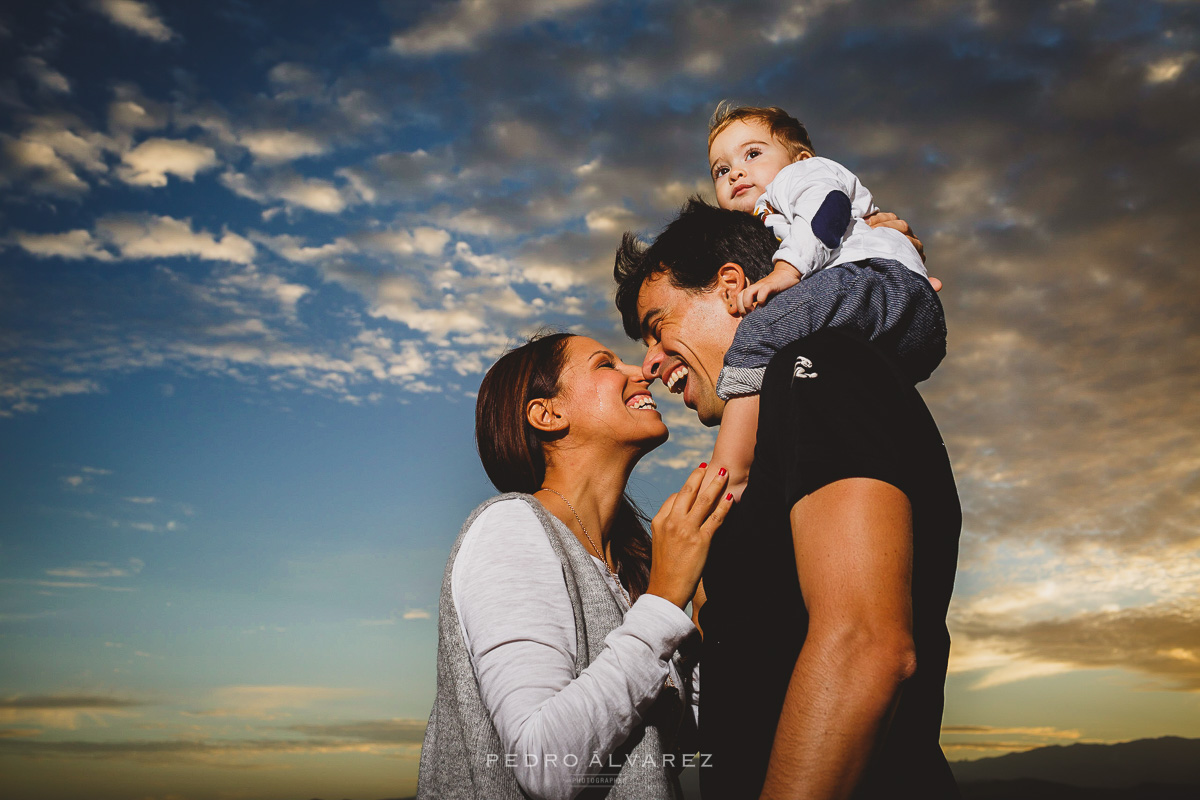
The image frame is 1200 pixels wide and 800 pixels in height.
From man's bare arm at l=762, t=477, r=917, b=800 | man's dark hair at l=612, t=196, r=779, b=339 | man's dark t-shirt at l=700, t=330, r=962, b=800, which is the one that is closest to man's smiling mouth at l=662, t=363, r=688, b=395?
man's dark hair at l=612, t=196, r=779, b=339

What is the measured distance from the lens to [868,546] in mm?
1622

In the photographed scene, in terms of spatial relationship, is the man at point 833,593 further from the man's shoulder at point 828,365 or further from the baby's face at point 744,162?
the baby's face at point 744,162

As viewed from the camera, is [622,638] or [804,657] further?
[622,638]

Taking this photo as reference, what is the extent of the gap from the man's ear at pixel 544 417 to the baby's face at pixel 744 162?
1.48m

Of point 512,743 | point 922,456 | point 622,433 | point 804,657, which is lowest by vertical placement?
point 512,743

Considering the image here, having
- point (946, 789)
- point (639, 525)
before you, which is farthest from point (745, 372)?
point (639, 525)

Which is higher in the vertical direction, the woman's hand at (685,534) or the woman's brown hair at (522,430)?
the woman's brown hair at (522,430)

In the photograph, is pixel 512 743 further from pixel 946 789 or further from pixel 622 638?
pixel 946 789

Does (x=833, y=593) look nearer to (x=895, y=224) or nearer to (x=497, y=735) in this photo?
(x=497, y=735)

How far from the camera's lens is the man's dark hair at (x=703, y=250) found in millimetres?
3176

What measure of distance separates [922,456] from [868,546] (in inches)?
14.8

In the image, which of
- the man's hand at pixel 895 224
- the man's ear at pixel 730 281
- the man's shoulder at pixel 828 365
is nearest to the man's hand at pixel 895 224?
the man's hand at pixel 895 224

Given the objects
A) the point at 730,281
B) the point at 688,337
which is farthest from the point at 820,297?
the point at 688,337

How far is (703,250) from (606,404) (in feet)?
2.92
